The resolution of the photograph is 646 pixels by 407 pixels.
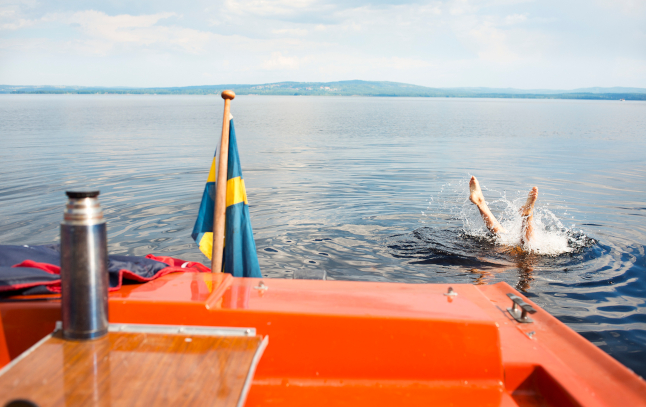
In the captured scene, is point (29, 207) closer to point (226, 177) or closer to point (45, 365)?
point (226, 177)

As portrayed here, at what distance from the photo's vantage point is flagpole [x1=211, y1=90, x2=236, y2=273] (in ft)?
10.1

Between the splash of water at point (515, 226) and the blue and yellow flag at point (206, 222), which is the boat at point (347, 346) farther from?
the splash of water at point (515, 226)

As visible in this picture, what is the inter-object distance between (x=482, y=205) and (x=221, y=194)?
454 centimetres

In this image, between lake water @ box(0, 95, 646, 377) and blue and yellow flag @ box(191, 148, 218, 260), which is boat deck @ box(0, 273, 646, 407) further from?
lake water @ box(0, 95, 646, 377)

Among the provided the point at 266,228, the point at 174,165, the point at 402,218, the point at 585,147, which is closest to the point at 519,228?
the point at 402,218

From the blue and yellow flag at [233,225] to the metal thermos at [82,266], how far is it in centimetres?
134

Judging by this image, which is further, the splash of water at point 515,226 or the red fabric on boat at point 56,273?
the splash of water at point 515,226

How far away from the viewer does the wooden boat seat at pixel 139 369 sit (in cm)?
152

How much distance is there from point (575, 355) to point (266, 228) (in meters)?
5.39

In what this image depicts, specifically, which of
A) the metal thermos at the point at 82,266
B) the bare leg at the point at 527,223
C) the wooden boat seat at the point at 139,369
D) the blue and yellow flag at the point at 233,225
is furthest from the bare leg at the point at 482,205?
the metal thermos at the point at 82,266

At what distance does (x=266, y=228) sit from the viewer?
7250mm

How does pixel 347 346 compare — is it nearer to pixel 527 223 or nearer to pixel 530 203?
pixel 530 203

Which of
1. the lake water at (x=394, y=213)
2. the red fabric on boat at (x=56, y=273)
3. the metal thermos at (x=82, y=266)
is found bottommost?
the lake water at (x=394, y=213)

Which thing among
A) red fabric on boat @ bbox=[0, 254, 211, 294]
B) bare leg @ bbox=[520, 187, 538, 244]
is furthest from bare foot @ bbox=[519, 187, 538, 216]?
red fabric on boat @ bbox=[0, 254, 211, 294]
